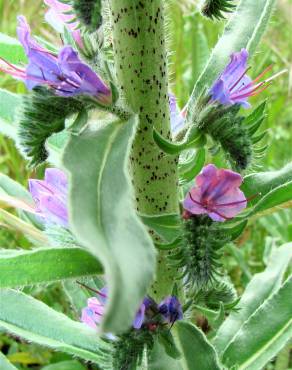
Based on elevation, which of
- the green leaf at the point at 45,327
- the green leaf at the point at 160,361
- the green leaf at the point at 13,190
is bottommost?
the green leaf at the point at 45,327

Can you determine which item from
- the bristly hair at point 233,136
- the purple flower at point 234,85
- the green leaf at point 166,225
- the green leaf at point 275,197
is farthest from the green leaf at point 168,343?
the purple flower at point 234,85

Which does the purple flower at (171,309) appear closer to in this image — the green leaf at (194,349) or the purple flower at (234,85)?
the green leaf at (194,349)

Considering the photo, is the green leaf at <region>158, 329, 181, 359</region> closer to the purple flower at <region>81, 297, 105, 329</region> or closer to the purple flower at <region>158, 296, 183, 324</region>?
the purple flower at <region>158, 296, 183, 324</region>

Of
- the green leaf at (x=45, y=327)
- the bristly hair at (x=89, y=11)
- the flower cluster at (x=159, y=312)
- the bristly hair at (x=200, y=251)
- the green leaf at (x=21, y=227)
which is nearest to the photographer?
the bristly hair at (x=89, y=11)

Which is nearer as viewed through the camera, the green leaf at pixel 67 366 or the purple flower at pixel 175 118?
the purple flower at pixel 175 118

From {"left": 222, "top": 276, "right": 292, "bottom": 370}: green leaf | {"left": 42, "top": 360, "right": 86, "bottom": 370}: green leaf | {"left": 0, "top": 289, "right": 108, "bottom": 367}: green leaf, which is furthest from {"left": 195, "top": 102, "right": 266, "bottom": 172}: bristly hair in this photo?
{"left": 42, "top": 360, "right": 86, "bottom": 370}: green leaf

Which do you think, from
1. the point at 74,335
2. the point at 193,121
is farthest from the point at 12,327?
the point at 193,121
